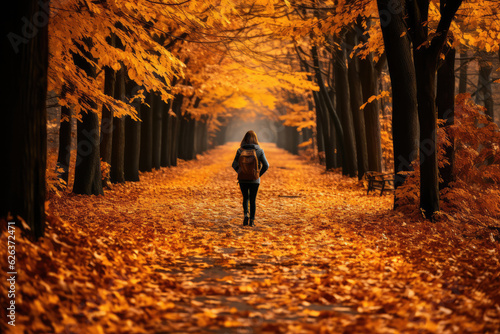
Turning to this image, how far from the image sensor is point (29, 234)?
5352 mm

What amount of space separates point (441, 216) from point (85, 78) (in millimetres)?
8062

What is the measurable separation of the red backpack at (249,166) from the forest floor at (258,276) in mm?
1037

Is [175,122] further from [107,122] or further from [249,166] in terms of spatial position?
[249,166]

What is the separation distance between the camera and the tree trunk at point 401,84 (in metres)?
10.7

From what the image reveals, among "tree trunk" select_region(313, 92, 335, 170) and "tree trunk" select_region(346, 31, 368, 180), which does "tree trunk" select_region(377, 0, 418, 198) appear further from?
"tree trunk" select_region(313, 92, 335, 170)

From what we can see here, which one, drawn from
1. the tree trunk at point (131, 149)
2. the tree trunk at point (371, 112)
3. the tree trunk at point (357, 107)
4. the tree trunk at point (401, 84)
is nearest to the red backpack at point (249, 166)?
the tree trunk at point (401, 84)

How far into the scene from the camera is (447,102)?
10.4 meters

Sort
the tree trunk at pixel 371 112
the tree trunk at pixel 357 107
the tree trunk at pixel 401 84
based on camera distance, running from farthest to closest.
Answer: the tree trunk at pixel 357 107, the tree trunk at pixel 371 112, the tree trunk at pixel 401 84

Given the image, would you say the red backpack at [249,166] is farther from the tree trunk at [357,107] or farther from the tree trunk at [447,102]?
the tree trunk at [357,107]

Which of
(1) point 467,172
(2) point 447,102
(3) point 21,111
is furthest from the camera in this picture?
(1) point 467,172

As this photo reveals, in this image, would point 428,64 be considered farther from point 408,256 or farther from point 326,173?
point 326,173

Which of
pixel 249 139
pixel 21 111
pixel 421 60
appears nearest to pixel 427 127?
pixel 421 60

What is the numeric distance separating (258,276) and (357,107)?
13.5 metres

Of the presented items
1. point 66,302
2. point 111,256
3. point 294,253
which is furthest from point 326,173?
point 66,302
